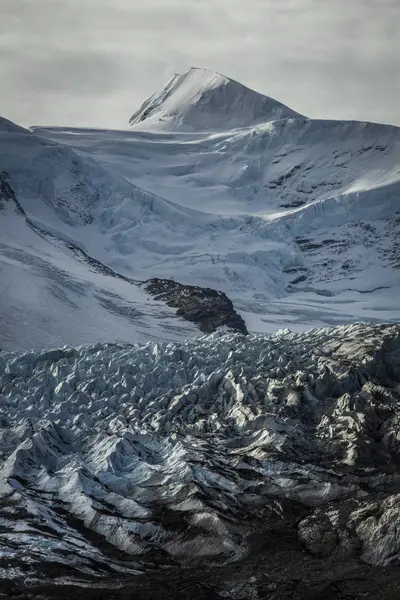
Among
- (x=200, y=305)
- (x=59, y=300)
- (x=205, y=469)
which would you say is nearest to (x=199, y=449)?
(x=205, y=469)

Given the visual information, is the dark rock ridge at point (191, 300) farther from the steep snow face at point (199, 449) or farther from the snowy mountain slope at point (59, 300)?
the steep snow face at point (199, 449)

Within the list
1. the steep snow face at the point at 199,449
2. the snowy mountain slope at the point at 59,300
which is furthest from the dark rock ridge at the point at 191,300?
the steep snow face at the point at 199,449

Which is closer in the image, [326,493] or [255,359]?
[326,493]

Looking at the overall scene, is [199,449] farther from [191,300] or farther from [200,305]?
[191,300]

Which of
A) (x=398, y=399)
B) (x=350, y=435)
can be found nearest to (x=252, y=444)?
(x=350, y=435)

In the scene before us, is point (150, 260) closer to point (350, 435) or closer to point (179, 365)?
point (179, 365)
